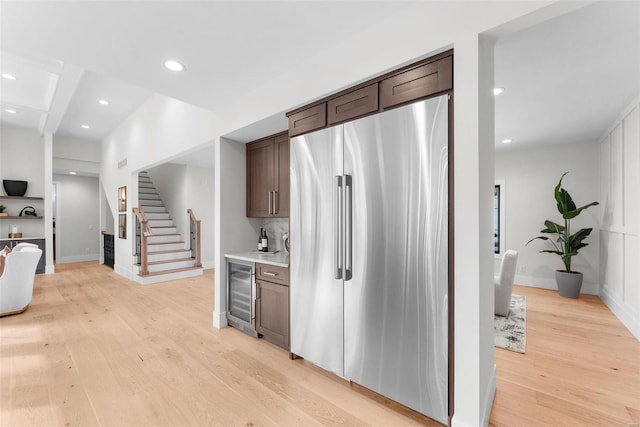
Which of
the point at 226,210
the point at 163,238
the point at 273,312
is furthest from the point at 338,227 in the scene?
the point at 163,238

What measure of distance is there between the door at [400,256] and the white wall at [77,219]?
395 inches

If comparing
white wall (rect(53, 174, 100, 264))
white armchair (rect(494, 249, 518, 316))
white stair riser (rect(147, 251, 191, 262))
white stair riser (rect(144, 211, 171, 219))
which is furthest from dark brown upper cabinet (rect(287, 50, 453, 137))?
white wall (rect(53, 174, 100, 264))

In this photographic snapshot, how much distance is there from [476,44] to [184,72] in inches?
95.6

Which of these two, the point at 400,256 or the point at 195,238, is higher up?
the point at 400,256

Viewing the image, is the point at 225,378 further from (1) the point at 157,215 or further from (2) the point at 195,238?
(1) the point at 157,215

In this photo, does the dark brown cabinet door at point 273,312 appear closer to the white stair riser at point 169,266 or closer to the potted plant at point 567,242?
the white stair riser at point 169,266

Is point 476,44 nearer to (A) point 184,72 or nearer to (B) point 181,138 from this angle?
(A) point 184,72

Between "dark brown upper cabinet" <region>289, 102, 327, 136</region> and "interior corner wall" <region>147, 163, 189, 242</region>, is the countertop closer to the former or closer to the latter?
"dark brown upper cabinet" <region>289, 102, 327, 136</region>

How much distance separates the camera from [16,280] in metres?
3.89

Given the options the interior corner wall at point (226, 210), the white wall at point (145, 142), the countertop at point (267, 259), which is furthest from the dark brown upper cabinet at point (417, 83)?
the white wall at point (145, 142)

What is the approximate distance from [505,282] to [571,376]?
1.39 metres

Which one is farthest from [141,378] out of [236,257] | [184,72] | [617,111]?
[617,111]

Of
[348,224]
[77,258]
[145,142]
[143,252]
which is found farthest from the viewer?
[77,258]

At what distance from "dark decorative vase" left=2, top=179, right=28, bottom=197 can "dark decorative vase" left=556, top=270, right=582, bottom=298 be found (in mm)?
11046
